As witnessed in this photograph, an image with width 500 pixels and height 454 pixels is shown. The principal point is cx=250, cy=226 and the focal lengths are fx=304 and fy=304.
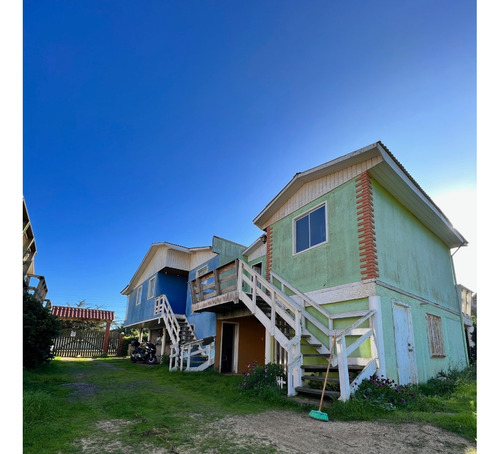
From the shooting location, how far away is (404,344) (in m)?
8.19

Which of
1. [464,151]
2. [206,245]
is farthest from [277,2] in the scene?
[206,245]

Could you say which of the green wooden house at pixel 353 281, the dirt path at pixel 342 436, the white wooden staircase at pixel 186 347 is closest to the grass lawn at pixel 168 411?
the dirt path at pixel 342 436

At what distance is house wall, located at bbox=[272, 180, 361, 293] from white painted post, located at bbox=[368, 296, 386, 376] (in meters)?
0.81

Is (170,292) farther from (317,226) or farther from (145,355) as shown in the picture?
(317,226)

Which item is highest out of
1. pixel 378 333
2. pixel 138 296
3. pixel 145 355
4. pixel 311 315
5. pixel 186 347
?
pixel 138 296

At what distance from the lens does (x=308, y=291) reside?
966 cm

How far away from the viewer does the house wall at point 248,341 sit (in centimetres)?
1383

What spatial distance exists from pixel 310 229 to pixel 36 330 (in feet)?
34.0

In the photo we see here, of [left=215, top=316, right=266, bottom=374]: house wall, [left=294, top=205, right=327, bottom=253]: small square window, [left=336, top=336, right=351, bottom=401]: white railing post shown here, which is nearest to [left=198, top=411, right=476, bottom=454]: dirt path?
[left=336, top=336, right=351, bottom=401]: white railing post

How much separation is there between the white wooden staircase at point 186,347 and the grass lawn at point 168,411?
14.0 feet

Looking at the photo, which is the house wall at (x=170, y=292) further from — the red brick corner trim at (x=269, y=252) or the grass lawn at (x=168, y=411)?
the grass lawn at (x=168, y=411)

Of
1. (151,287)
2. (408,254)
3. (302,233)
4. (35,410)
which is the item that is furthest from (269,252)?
(151,287)

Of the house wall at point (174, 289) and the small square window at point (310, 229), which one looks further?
the house wall at point (174, 289)

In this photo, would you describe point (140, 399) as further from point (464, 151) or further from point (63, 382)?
point (464, 151)
